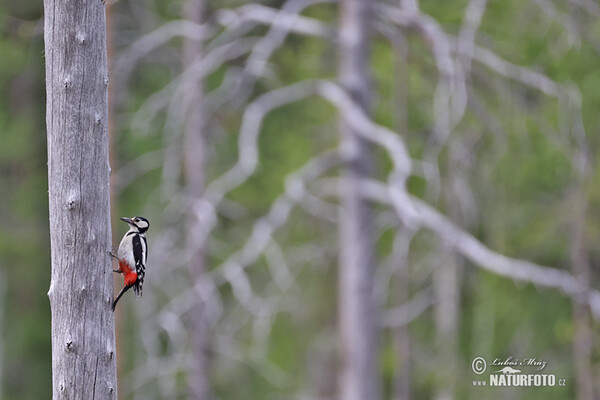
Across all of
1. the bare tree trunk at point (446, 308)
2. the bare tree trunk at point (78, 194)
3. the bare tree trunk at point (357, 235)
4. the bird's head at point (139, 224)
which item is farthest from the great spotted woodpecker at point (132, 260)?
the bare tree trunk at point (446, 308)

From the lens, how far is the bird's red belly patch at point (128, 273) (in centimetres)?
445

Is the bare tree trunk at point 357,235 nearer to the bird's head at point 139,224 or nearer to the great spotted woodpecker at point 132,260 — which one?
the bird's head at point 139,224

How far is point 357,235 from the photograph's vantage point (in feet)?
35.3

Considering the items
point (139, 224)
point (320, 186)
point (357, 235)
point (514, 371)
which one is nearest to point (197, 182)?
point (357, 235)

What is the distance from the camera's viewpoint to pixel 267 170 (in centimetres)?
1638

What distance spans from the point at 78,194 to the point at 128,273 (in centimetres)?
110

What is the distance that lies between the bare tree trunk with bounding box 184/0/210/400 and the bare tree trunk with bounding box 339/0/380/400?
2005mm

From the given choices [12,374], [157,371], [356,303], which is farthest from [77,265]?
[12,374]

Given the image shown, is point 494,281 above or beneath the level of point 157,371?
above

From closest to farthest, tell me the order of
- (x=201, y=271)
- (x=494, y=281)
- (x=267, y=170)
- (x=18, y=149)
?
(x=201, y=271) < (x=494, y=281) < (x=267, y=170) < (x=18, y=149)

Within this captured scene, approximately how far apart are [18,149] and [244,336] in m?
6.41

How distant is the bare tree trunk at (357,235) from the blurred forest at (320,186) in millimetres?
167

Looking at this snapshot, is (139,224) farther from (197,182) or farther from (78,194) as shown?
(197,182)

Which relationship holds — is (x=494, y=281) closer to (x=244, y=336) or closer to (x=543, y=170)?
(x=543, y=170)
